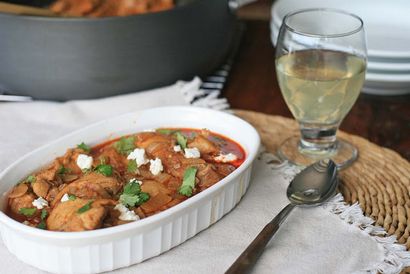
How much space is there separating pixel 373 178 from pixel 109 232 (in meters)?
0.58

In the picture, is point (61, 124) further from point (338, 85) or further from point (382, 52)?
point (382, 52)

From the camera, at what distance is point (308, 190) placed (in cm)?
123

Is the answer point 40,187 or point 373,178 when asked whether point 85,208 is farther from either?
point 373,178

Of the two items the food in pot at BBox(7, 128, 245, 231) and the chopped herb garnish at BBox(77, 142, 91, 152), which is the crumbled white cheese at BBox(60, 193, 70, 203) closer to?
the food in pot at BBox(7, 128, 245, 231)

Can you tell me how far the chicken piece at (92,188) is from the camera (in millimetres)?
1054

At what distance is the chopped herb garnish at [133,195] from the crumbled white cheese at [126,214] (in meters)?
0.02

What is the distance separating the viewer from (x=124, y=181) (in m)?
1.13

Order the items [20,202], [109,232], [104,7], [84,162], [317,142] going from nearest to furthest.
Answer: [109,232]
[20,202]
[84,162]
[317,142]
[104,7]

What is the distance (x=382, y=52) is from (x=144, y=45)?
0.50 meters

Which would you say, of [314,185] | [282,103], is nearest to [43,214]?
[314,185]

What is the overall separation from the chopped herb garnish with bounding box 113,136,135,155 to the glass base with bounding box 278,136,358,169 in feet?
1.02

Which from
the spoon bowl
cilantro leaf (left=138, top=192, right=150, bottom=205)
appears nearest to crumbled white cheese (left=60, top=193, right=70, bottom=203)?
cilantro leaf (left=138, top=192, right=150, bottom=205)

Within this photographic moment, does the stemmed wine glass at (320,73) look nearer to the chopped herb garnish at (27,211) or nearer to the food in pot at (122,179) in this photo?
the food in pot at (122,179)

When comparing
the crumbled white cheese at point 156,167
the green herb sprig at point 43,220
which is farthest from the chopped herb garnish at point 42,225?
the crumbled white cheese at point 156,167
